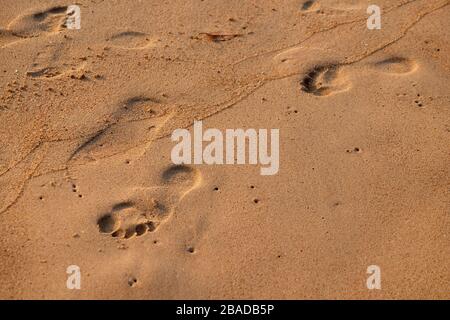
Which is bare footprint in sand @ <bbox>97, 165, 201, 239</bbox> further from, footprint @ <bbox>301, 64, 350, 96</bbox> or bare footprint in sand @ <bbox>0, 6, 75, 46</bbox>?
bare footprint in sand @ <bbox>0, 6, 75, 46</bbox>

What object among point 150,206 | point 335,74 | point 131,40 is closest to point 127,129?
point 150,206

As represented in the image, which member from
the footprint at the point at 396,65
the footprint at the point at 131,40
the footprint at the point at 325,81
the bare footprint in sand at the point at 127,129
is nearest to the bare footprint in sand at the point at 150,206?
the bare footprint in sand at the point at 127,129

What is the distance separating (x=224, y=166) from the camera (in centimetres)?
302

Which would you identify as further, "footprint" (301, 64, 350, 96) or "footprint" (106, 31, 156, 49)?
"footprint" (106, 31, 156, 49)

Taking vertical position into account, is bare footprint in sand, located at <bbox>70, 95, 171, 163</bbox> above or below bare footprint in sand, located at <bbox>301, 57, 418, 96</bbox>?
below

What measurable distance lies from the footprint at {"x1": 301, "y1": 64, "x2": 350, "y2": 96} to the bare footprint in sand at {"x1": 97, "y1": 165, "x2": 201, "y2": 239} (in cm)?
94

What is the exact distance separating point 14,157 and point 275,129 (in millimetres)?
1465

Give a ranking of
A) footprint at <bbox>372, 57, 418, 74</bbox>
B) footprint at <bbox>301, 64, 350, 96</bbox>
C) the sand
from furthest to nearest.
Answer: footprint at <bbox>372, 57, 418, 74</bbox> < footprint at <bbox>301, 64, 350, 96</bbox> < the sand

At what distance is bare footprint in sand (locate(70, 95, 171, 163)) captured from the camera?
3078mm

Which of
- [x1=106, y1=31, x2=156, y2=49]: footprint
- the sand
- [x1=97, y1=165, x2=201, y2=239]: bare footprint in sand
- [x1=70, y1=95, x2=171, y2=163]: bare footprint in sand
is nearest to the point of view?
the sand

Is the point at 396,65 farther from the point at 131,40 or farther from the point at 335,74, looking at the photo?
the point at 131,40

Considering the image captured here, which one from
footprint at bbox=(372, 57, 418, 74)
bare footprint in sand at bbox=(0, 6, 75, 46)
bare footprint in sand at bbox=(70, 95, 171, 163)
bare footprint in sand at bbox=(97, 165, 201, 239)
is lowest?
bare footprint in sand at bbox=(97, 165, 201, 239)

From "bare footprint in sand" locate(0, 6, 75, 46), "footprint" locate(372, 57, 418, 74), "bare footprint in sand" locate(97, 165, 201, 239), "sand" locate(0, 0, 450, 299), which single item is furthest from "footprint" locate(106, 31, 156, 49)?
"footprint" locate(372, 57, 418, 74)

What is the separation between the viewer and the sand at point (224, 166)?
8.70 feet
